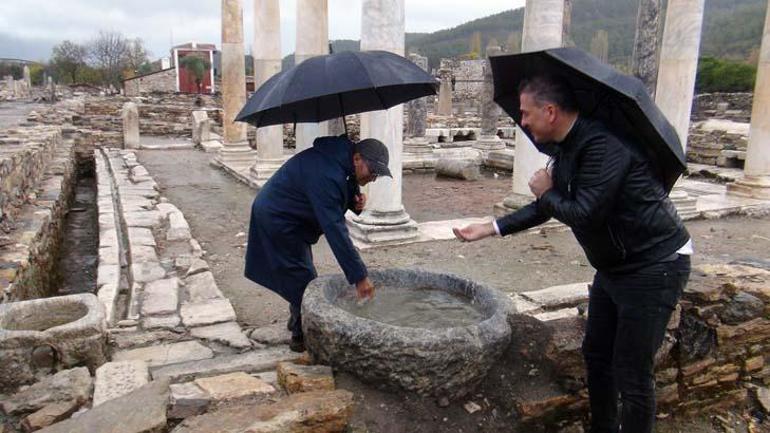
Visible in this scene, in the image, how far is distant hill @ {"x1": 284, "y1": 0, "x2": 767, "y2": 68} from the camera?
142 feet

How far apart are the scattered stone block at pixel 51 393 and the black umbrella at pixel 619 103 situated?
2864mm

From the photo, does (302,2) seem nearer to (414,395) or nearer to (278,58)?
(278,58)

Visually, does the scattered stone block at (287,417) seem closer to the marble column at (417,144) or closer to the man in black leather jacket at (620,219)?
Result: the man in black leather jacket at (620,219)

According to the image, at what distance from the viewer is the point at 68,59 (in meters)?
52.1

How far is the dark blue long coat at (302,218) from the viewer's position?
124 inches

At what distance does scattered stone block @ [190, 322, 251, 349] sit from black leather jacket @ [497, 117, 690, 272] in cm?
249

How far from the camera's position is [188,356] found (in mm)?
3871

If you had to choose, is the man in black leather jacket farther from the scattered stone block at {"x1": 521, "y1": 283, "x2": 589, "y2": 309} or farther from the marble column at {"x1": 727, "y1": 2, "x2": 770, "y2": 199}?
the marble column at {"x1": 727, "y1": 2, "x2": 770, "y2": 199}

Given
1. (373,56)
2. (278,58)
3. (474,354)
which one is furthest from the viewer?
(278,58)

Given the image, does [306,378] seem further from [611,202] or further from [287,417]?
[611,202]

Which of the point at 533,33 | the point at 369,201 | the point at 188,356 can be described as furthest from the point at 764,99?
the point at 188,356

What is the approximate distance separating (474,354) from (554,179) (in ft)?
3.11

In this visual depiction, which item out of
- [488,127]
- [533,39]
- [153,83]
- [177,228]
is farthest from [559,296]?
[153,83]

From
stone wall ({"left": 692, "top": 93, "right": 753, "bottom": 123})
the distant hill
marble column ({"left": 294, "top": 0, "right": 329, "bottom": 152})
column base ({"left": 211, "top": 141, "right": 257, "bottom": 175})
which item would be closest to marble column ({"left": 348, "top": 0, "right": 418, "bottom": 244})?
marble column ({"left": 294, "top": 0, "right": 329, "bottom": 152})
